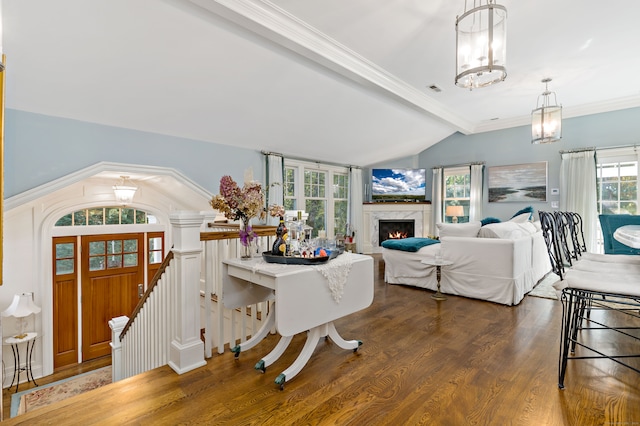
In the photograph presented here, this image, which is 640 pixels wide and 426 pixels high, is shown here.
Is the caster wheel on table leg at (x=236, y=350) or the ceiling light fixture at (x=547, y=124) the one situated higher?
the ceiling light fixture at (x=547, y=124)

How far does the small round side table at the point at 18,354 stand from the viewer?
398cm

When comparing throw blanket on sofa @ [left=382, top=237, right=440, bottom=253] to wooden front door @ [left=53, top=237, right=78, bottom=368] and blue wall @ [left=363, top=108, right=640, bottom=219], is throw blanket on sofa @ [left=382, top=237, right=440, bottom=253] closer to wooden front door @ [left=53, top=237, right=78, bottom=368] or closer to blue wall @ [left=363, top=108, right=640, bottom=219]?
blue wall @ [left=363, top=108, right=640, bottom=219]

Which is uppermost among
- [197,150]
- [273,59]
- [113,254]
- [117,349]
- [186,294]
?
[273,59]

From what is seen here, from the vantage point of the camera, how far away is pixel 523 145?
256 inches

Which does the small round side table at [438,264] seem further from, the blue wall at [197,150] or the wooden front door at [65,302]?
the wooden front door at [65,302]

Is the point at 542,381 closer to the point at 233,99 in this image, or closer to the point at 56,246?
the point at 233,99

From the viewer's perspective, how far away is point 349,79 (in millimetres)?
4234

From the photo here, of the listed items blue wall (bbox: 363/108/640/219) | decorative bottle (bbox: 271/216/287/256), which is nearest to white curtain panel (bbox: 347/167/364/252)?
blue wall (bbox: 363/108/640/219)

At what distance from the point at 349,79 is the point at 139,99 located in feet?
8.42

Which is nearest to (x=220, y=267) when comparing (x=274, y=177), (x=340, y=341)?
(x=340, y=341)

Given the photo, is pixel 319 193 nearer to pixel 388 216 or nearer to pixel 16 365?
pixel 388 216

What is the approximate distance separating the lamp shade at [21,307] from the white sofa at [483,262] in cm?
468

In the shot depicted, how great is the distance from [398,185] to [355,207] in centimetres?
122

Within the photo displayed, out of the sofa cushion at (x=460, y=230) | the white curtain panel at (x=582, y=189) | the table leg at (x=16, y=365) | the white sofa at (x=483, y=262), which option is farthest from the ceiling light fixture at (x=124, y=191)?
the white curtain panel at (x=582, y=189)
